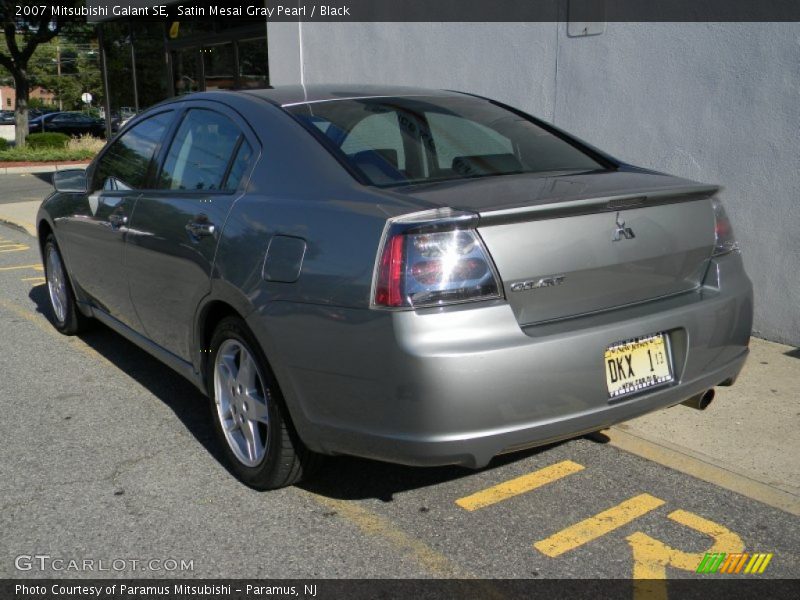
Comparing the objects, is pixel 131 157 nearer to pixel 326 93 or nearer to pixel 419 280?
pixel 326 93

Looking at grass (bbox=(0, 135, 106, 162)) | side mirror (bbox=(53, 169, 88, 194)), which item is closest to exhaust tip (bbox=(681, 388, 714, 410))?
side mirror (bbox=(53, 169, 88, 194))

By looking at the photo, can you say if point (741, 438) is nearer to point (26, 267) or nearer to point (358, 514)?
point (358, 514)

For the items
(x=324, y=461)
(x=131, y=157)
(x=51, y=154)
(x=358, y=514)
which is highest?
(x=131, y=157)

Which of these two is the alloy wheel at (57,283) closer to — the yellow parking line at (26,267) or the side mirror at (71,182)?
the side mirror at (71,182)

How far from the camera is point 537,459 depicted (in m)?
3.89

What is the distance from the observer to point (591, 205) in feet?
9.99

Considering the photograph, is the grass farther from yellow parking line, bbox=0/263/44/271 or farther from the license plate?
the license plate

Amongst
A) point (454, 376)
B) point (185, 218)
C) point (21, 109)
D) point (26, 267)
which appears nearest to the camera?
point (454, 376)

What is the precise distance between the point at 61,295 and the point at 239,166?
9.55 feet

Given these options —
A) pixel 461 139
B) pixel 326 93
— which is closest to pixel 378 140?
pixel 461 139

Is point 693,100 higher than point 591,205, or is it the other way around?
point 693,100

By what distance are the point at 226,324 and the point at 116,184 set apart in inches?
67.3

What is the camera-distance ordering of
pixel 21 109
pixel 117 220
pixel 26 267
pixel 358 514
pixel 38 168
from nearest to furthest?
pixel 358 514 < pixel 117 220 < pixel 26 267 < pixel 38 168 < pixel 21 109

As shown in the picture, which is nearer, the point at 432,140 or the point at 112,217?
the point at 432,140
